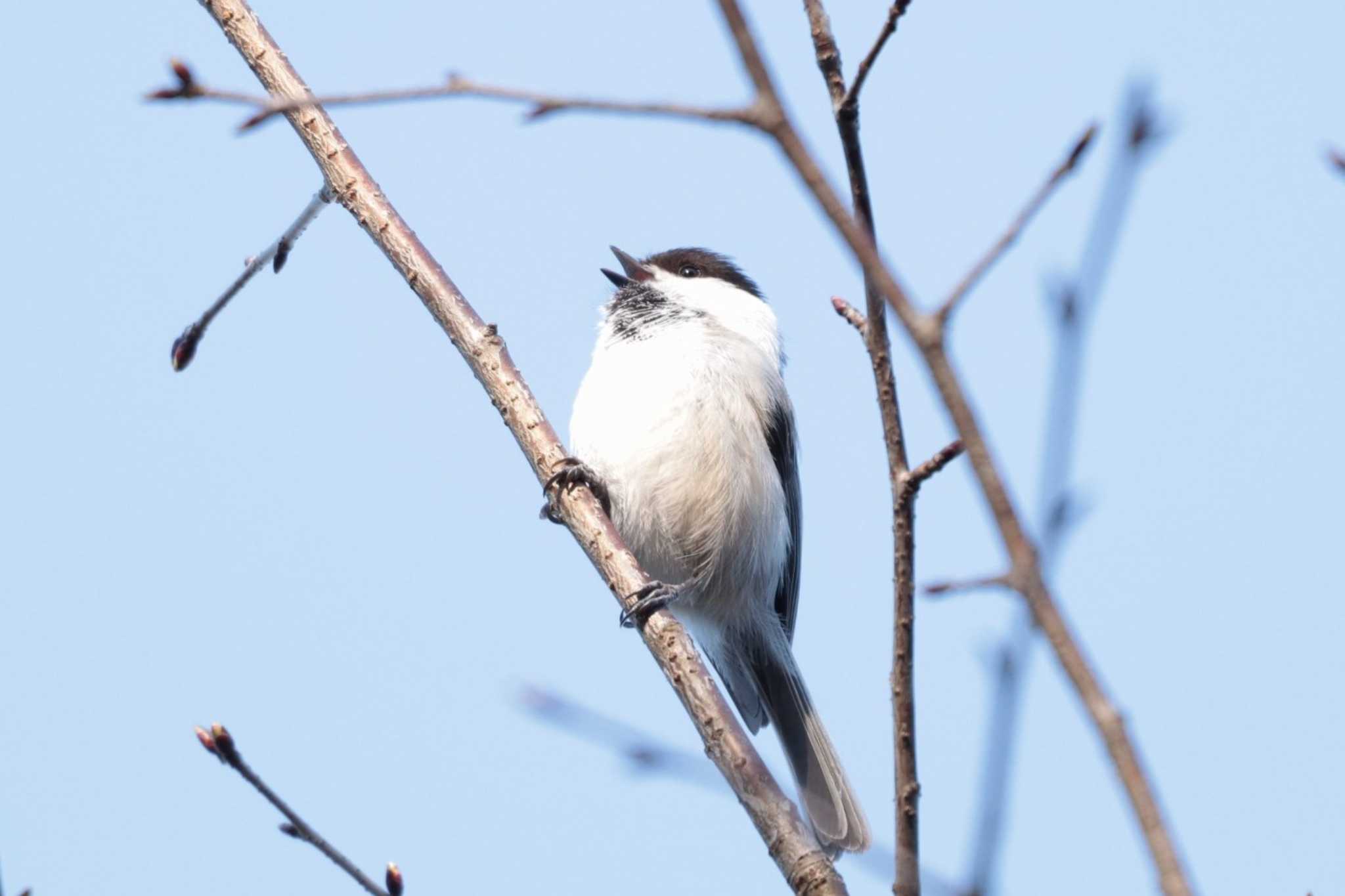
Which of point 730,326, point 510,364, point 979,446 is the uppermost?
point 730,326

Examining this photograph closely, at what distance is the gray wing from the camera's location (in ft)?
17.3

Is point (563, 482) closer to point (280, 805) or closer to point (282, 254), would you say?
point (282, 254)

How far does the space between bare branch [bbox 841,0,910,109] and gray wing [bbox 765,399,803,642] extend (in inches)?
136

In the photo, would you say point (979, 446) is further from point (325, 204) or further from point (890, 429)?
point (325, 204)

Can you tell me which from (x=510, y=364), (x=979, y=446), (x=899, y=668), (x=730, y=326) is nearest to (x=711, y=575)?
(x=730, y=326)

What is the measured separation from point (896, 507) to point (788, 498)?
3.60m

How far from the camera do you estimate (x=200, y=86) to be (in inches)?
67.7

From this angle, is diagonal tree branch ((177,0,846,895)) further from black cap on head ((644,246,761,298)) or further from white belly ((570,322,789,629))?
black cap on head ((644,246,761,298))

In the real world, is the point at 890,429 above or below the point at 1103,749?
above

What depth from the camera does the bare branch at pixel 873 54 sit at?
1.62 metres

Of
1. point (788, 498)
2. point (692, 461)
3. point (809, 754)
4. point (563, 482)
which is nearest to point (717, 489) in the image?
point (692, 461)

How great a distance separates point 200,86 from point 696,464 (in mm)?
3251

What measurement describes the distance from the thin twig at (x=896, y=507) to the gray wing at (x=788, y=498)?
3287mm

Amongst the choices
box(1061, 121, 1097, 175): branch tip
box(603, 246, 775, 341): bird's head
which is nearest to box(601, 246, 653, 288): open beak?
box(603, 246, 775, 341): bird's head
